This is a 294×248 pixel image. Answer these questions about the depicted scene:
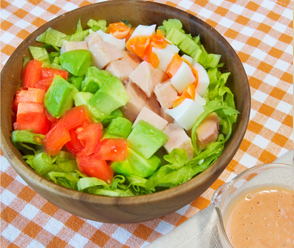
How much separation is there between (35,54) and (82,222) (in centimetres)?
77

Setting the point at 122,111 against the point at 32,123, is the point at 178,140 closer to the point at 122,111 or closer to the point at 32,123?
the point at 122,111

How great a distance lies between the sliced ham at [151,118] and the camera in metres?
1.49

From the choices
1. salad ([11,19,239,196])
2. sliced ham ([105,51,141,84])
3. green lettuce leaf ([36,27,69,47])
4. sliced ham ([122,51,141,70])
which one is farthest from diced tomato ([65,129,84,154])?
green lettuce leaf ([36,27,69,47])

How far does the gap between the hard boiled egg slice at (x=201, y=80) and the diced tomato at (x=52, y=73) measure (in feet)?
1.90

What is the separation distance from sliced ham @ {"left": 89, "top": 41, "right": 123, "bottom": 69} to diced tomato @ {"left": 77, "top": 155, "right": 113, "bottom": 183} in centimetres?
44

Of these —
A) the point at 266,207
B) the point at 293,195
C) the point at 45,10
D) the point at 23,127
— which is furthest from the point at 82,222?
the point at 45,10

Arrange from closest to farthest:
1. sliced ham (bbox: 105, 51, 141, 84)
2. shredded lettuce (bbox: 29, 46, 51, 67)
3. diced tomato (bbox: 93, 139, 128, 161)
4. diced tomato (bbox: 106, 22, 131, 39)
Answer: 1. diced tomato (bbox: 93, 139, 128, 161)
2. sliced ham (bbox: 105, 51, 141, 84)
3. shredded lettuce (bbox: 29, 46, 51, 67)
4. diced tomato (bbox: 106, 22, 131, 39)

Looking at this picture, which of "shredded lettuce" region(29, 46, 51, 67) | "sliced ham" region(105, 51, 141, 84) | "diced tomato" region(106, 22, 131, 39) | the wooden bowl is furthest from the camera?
"diced tomato" region(106, 22, 131, 39)

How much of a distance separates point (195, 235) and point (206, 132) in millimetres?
418

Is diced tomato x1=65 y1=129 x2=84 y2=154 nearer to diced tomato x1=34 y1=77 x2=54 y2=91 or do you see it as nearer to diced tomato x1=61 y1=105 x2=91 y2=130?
diced tomato x1=61 y1=105 x2=91 y2=130

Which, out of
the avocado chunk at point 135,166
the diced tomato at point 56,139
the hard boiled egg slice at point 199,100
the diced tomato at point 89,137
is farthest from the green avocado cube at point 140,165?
the hard boiled egg slice at point 199,100

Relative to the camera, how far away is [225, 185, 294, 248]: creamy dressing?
1.33 meters

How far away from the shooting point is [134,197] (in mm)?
1243

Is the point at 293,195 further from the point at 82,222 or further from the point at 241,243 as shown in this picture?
the point at 82,222
